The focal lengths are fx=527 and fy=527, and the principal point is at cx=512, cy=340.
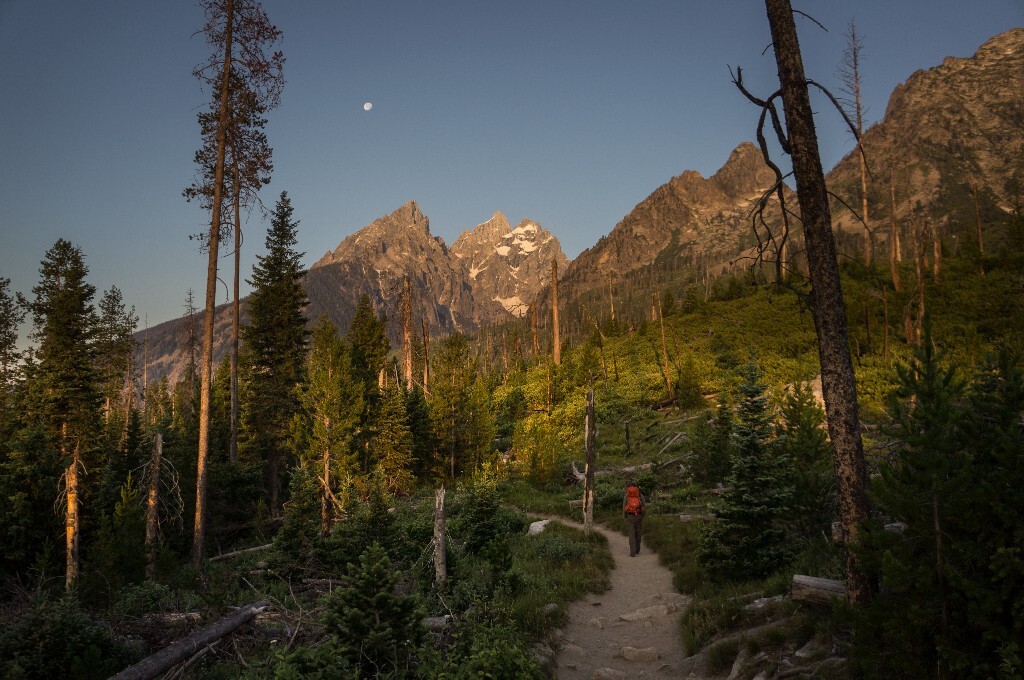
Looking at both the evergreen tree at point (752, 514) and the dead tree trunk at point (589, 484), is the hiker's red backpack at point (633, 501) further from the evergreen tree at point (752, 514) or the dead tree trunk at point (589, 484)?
the evergreen tree at point (752, 514)

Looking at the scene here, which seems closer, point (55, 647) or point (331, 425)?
point (55, 647)

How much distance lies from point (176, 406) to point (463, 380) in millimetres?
39973

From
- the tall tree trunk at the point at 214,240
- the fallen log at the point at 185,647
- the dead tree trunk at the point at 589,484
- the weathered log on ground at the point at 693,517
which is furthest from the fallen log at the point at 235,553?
the weathered log on ground at the point at 693,517

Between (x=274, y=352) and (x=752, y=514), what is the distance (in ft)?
79.0

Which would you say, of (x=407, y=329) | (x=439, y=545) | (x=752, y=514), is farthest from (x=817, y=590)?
(x=407, y=329)

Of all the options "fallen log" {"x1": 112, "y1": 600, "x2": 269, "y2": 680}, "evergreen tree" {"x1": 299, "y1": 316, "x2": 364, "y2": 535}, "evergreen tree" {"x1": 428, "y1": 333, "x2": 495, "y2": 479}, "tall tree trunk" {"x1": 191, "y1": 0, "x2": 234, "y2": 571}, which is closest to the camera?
"fallen log" {"x1": 112, "y1": 600, "x2": 269, "y2": 680}

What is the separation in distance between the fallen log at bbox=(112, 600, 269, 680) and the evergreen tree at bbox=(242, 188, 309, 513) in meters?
18.5

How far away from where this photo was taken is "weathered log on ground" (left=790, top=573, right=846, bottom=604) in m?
6.01

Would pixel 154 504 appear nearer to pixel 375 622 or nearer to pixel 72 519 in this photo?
pixel 72 519

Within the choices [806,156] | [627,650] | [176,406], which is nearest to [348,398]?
[627,650]

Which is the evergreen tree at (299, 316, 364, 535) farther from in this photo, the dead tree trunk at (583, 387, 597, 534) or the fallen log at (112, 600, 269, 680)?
the fallen log at (112, 600, 269, 680)

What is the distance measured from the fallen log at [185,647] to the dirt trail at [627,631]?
460 centimetres

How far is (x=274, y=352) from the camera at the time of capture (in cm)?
2705

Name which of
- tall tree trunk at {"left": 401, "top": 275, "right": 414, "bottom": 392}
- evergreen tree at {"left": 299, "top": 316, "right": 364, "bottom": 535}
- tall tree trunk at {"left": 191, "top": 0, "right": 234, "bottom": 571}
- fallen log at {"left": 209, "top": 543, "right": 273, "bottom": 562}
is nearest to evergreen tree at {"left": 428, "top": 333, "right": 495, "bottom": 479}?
tall tree trunk at {"left": 401, "top": 275, "right": 414, "bottom": 392}
